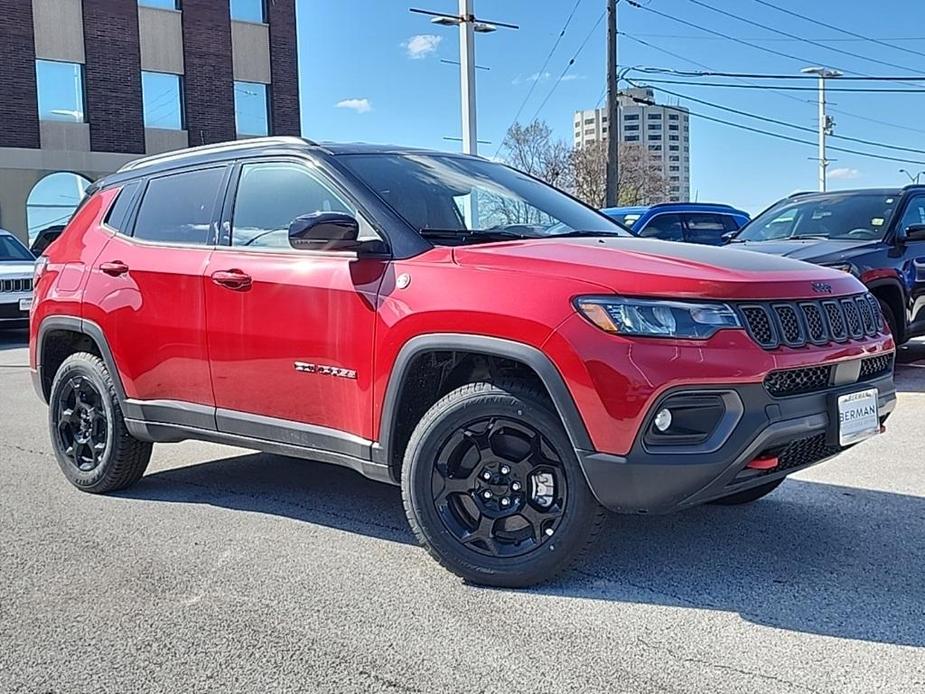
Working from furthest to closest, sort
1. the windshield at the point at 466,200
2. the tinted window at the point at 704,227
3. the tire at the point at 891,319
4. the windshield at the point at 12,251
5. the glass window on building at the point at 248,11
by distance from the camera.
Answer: the glass window on building at the point at 248,11
the windshield at the point at 12,251
the tinted window at the point at 704,227
the tire at the point at 891,319
the windshield at the point at 466,200

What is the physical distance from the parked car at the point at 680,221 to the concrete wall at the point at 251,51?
16.5 meters

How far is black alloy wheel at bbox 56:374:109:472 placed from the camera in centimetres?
525

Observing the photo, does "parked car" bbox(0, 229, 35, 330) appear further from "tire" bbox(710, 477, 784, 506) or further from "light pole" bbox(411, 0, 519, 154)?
"tire" bbox(710, 477, 784, 506)

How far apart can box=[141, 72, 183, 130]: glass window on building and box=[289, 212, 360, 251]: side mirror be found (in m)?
23.6

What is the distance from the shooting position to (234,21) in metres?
27.1

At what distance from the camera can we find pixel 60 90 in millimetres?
24203

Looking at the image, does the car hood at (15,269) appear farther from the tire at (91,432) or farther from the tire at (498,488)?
the tire at (498,488)

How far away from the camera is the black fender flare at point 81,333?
5.07m

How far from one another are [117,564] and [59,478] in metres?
1.82

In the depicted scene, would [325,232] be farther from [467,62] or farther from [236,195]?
[467,62]

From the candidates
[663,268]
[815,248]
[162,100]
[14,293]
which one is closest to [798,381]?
[663,268]

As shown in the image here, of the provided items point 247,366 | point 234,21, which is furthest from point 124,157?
point 247,366

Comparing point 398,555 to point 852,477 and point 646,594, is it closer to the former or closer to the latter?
point 646,594

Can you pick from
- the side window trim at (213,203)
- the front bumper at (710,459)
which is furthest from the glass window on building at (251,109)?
the front bumper at (710,459)
